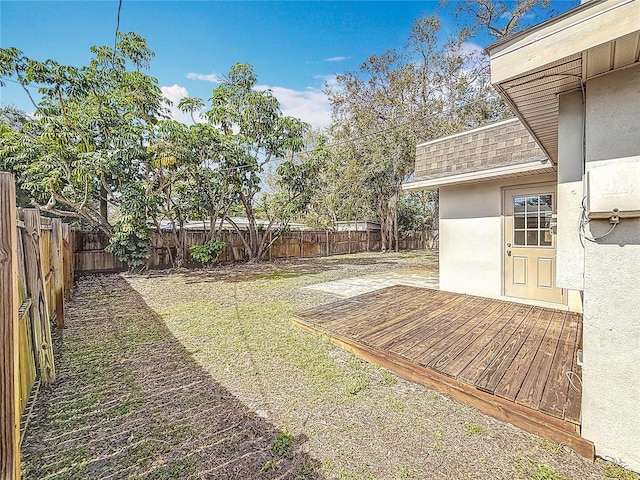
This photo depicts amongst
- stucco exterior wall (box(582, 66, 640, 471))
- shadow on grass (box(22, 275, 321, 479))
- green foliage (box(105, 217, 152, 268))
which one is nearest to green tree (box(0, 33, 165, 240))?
green foliage (box(105, 217, 152, 268))

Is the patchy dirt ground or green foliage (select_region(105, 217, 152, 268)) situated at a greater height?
green foliage (select_region(105, 217, 152, 268))

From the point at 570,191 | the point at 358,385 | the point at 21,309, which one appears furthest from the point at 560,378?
the point at 21,309

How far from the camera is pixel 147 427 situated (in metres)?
2.26

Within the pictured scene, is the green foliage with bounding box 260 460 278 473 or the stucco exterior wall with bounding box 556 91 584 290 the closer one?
the green foliage with bounding box 260 460 278 473

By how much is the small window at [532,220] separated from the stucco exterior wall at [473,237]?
0.82 feet

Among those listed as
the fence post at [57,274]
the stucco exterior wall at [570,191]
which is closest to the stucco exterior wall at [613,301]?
the stucco exterior wall at [570,191]

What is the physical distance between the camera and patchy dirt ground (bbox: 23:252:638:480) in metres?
1.86

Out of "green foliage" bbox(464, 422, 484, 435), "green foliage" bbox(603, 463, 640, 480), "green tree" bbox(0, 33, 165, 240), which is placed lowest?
"green foliage" bbox(464, 422, 484, 435)

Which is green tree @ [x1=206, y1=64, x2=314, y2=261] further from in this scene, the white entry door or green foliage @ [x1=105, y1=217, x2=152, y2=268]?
the white entry door

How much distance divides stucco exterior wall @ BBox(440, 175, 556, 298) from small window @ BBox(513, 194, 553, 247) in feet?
0.82

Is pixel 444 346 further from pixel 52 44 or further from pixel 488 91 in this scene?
pixel 488 91

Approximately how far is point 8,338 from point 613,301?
302 centimetres

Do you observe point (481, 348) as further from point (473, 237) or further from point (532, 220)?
point (473, 237)

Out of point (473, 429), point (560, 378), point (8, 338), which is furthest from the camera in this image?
point (560, 378)
